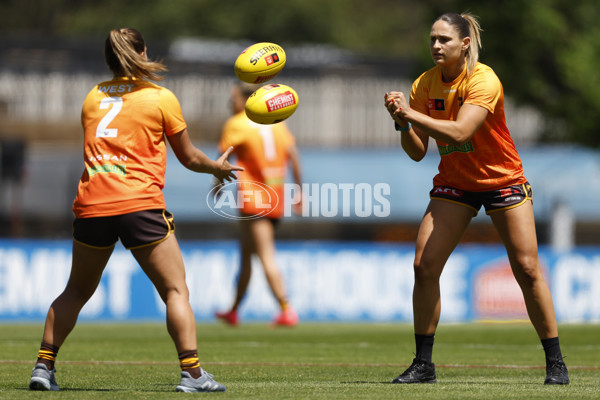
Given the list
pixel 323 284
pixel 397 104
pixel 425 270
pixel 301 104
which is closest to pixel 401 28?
pixel 301 104

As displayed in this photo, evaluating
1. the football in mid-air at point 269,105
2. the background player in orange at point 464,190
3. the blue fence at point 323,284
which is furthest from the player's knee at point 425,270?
the blue fence at point 323,284

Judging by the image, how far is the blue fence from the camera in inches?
707

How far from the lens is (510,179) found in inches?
290

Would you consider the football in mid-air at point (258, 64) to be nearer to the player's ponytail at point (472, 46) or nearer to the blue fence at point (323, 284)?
the player's ponytail at point (472, 46)

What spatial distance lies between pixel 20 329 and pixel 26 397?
782cm

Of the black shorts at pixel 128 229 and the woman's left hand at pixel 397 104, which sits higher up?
the woman's left hand at pixel 397 104

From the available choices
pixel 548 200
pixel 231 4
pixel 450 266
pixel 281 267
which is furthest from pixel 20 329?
pixel 231 4

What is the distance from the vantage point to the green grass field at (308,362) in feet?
22.0

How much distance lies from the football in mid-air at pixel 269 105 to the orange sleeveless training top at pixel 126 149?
1.32 m

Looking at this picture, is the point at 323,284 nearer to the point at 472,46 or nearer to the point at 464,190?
the point at 464,190

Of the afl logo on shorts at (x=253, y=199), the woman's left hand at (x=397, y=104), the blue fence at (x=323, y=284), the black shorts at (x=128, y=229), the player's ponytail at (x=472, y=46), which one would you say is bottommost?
the blue fence at (x=323, y=284)

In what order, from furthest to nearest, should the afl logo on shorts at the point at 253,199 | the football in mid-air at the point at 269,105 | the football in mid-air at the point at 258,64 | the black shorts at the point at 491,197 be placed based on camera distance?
the afl logo on shorts at the point at 253,199, the football in mid-air at the point at 258,64, the football in mid-air at the point at 269,105, the black shorts at the point at 491,197

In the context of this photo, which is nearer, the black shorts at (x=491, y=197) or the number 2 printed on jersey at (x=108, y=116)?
the number 2 printed on jersey at (x=108, y=116)

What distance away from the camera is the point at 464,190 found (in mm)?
7445
